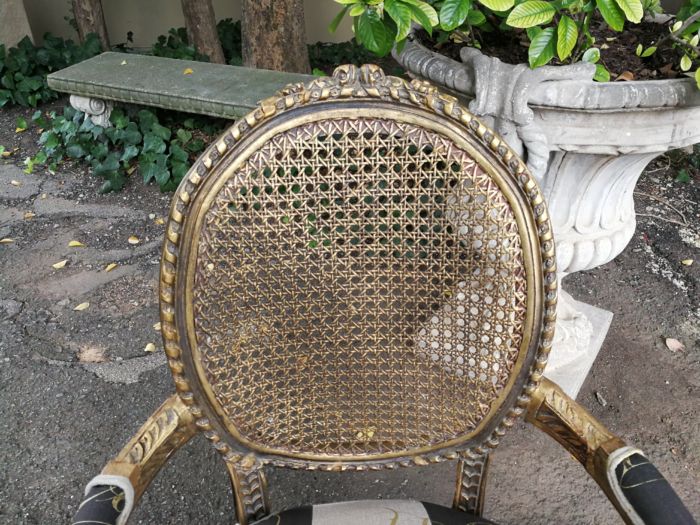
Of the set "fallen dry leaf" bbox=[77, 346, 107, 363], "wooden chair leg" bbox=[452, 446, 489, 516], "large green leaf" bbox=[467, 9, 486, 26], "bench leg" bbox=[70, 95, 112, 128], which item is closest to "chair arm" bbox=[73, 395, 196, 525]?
"wooden chair leg" bbox=[452, 446, 489, 516]

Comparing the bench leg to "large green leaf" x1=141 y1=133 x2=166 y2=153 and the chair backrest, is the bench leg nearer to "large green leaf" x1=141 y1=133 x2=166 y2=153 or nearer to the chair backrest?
"large green leaf" x1=141 y1=133 x2=166 y2=153

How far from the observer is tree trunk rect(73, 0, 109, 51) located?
447cm

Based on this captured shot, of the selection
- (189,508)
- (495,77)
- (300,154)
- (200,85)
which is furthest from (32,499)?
(200,85)

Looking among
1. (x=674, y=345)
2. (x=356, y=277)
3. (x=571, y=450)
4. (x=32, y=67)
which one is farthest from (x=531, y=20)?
(x=32, y=67)

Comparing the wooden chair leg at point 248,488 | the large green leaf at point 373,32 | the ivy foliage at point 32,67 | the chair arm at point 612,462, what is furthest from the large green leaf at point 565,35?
the ivy foliage at point 32,67

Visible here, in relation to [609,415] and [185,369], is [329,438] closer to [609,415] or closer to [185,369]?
[185,369]

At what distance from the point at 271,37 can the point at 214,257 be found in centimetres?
310

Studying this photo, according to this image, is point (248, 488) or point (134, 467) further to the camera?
point (248, 488)

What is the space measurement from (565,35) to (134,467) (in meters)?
1.14

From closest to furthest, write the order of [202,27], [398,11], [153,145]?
1. [398,11]
2. [153,145]
3. [202,27]

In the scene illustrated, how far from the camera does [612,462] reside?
0.91 meters

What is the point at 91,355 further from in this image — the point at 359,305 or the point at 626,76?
the point at 626,76

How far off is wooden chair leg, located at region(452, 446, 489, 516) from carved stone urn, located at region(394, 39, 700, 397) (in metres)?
0.73

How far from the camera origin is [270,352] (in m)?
1.05
